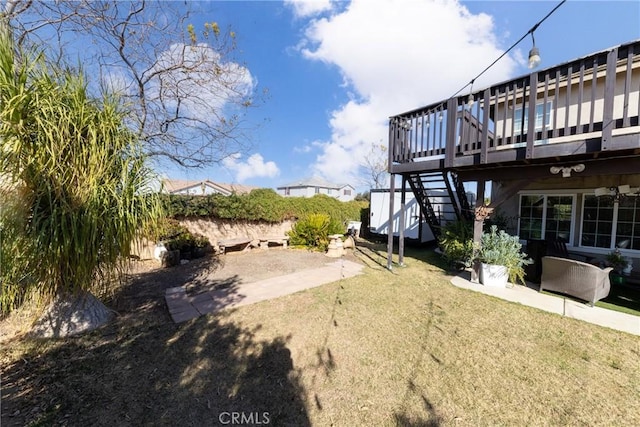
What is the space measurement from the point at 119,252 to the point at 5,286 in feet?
3.57

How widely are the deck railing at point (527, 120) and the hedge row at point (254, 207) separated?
16.8 ft

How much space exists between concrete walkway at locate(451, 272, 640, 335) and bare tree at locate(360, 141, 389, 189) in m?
24.0

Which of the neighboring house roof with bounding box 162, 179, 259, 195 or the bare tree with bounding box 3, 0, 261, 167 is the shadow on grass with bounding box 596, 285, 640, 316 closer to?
the neighboring house roof with bounding box 162, 179, 259, 195

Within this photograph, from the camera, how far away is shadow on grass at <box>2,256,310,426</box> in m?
2.04

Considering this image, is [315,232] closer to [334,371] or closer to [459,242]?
[459,242]

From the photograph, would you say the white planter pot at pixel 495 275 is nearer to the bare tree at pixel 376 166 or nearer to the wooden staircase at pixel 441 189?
the wooden staircase at pixel 441 189

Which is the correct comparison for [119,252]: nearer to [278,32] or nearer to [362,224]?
[278,32]

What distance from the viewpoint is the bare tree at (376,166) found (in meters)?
28.4

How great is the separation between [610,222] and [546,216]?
119 centimetres

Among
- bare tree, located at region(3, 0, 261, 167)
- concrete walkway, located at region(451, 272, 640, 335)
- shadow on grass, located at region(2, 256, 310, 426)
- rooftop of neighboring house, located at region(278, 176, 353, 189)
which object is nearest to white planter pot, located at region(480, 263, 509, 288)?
concrete walkway, located at region(451, 272, 640, 335)

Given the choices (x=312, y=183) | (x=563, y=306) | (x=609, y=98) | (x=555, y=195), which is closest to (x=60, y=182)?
(x=609, y=98)

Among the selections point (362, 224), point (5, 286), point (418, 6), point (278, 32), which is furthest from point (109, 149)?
point (362, 224)

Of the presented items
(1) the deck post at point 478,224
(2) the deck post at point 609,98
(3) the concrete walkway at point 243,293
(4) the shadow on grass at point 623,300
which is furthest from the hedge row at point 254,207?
(4) the shadow on grass at point 623,300

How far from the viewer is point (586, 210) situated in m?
6.56
